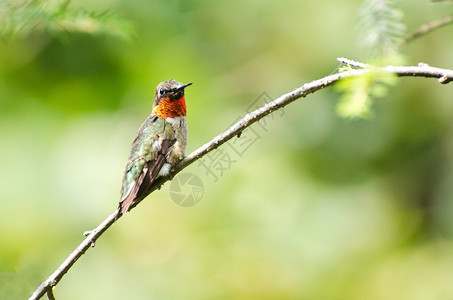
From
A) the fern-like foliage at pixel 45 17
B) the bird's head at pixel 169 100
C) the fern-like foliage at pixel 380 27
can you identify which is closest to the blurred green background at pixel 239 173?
the bird's head at pixel 169 100

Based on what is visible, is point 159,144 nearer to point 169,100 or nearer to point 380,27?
point 169,100

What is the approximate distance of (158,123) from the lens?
10.3 feet

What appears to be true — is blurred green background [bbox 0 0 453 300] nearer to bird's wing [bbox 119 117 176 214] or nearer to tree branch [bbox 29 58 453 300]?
bird's wing [bbox 119 117 176 214]

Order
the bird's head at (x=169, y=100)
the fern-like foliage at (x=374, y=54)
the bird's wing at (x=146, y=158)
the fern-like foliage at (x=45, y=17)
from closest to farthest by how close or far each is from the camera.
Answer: the fern-like foliage at (x=374, y=54), the fern-like foliage at (x=45, y=17), the bird's wing at (x=146, y=158), the bird's head at (x=169, y=100)

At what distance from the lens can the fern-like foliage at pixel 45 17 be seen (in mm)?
1975

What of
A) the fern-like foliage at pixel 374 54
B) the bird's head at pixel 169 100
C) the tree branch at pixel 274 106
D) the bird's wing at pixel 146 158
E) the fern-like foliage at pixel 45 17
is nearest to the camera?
the fern-like foliage at pixel 374 54

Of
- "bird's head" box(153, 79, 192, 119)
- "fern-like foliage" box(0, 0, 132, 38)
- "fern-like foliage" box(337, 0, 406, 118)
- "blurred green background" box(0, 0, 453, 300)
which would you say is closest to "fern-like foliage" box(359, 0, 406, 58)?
"fern-like foliage" box(337, 0, 406, 118)

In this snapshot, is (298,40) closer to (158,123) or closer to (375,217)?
(375,217)

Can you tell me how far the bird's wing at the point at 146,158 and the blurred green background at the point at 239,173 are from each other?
81.0 inches

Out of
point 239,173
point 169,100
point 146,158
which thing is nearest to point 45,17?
point 146,158

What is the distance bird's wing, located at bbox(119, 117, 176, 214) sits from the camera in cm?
268

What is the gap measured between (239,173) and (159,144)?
9.12 ft

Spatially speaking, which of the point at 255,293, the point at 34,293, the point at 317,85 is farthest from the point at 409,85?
the point at 34,293

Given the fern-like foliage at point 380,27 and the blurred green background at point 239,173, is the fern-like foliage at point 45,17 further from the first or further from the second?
the blurred green background at point 239,173
